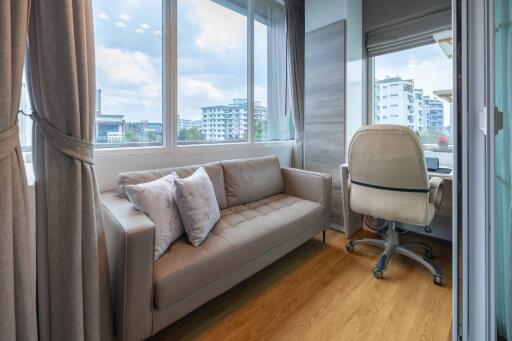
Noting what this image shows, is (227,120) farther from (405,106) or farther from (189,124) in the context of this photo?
(405,106)

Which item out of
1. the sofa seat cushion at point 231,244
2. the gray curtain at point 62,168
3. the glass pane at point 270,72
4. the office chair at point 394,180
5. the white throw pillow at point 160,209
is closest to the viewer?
the gray curtain at point 62,168

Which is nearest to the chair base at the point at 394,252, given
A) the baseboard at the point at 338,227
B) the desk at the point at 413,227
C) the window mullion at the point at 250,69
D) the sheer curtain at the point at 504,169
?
the desk at the point at 413,227

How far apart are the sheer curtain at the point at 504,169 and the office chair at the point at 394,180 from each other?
81 cm

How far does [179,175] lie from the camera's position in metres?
2.02

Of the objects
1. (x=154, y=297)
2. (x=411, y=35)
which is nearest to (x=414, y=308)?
(x=154, y=297)

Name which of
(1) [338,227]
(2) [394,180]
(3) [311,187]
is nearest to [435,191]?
(2) [394,180]

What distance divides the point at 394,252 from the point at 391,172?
2.41ft

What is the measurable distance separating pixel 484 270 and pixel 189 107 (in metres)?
2.29

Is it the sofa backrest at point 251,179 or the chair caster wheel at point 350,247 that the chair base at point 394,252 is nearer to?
the chair caster wheel at point 350,247

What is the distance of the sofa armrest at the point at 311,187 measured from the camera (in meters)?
2.47

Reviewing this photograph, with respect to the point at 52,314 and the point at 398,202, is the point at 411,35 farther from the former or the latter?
the point at 52,314

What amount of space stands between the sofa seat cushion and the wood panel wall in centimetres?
70

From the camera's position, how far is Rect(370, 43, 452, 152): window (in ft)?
8.59

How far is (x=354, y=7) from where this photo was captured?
2.85m
